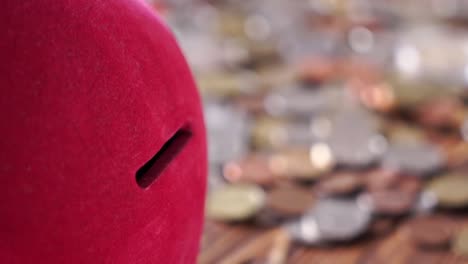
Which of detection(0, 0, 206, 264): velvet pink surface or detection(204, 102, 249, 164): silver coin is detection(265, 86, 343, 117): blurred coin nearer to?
detection(204, 102, 249, 164): silver coin

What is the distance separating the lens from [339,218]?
2.20 feet

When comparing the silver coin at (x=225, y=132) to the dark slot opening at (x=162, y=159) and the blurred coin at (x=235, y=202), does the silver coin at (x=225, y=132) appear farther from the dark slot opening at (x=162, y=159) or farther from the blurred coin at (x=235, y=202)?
the dark slot opening at (x=162, y=159)

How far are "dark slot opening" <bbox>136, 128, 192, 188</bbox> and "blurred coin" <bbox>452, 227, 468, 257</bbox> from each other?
0.82 feet

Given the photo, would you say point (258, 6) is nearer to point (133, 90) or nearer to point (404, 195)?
point (404, 195)

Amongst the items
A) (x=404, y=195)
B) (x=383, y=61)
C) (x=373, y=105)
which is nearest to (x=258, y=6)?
(x=383, y=61)

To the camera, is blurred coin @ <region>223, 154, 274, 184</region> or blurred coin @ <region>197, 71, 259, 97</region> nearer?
blurred coin @ <region>223, 154, 274, 184</region>

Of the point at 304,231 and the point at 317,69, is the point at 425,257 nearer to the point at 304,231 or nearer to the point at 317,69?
the point at 304,231

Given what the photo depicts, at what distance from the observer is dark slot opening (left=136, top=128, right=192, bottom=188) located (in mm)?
441

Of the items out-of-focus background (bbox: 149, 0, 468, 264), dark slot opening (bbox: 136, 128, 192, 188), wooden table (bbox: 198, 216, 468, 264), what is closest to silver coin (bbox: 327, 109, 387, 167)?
out-of-focus background (bbox: 149, 0, 468, 264)

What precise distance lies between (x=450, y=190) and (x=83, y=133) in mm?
388

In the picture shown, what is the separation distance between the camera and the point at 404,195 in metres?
0.70

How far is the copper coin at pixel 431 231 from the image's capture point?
2.11 ft

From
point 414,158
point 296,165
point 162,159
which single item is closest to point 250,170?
point 296,165

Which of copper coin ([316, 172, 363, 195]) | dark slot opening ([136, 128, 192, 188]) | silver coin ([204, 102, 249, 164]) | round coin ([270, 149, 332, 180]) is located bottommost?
silver coin ([204, 102, 249, 164])
